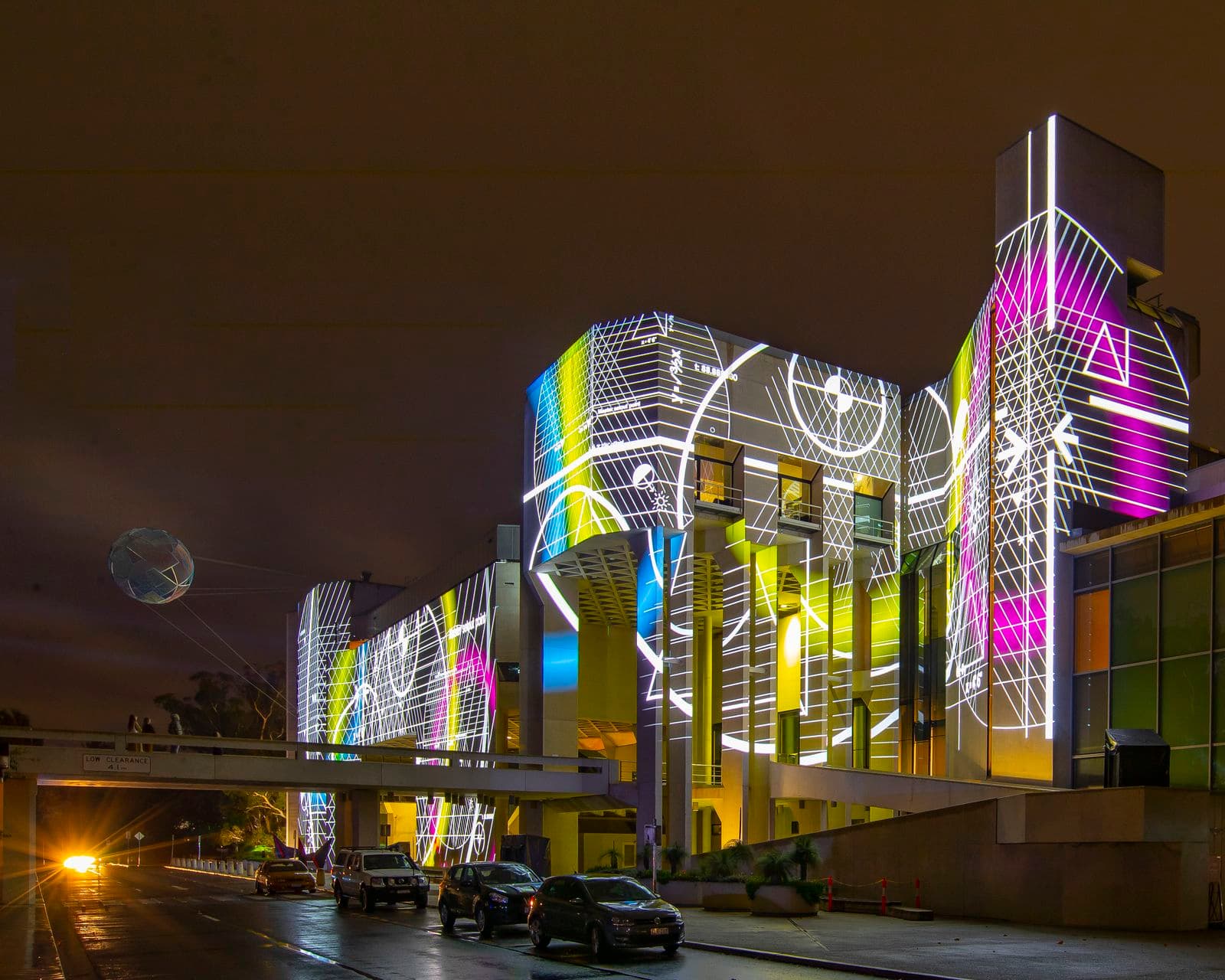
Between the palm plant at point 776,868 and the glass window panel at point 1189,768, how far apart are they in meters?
8.60

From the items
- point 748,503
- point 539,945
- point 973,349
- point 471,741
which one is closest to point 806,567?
point 748,503

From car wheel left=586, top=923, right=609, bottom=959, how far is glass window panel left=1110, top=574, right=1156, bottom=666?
51.9ft

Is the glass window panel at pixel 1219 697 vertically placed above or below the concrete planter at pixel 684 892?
above

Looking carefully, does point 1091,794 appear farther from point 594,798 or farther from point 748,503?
point 594,798

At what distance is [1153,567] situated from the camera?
29719 millimetres

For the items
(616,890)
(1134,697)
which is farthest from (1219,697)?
(616,890)

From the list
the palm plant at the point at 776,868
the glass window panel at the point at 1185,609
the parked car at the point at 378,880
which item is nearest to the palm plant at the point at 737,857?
the palm plant at the point at 776,868

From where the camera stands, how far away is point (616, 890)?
21.0 m

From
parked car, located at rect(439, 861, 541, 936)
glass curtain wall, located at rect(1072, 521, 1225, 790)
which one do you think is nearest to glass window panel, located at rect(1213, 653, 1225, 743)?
glass curtain wall, located at rect(1072, 521, 1225, 790)

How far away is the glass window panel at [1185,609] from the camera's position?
28188 mm

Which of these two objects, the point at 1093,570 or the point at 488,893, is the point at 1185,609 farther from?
the point at 488,893

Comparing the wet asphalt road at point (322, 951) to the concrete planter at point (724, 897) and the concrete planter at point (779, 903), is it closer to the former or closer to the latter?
the concrete planter at point (779, 903)

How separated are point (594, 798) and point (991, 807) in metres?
23.4

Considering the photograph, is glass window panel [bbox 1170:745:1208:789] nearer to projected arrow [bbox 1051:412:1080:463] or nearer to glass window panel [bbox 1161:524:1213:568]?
glass window panel [bbox 1161:524:1213:568]
